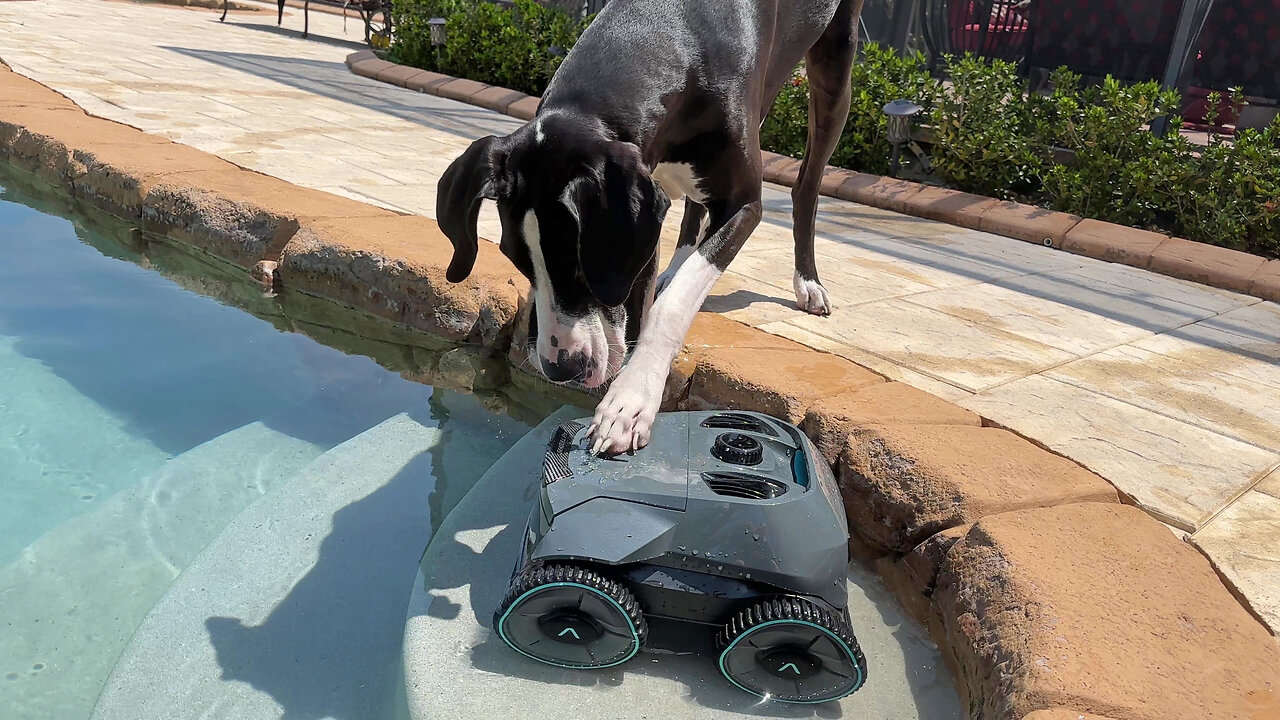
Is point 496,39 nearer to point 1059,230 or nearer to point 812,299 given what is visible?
point 1059,230

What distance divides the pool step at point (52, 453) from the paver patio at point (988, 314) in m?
1.70

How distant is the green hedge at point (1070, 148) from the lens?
527cm

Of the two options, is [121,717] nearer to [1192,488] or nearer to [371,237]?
[371,237]

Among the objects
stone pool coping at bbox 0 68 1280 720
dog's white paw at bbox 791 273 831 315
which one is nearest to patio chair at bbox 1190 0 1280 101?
dog's white paw at bbox 791 273 831 315

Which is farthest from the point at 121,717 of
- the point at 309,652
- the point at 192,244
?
the point at 192,244

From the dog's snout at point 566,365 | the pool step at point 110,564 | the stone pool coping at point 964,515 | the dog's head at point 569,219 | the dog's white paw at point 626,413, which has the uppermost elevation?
the dog's head at point 569,219

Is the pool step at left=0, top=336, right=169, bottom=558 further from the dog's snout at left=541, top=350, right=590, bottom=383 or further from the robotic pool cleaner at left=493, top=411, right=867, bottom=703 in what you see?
the robotic pool cleaner at left=493, top=411, right=867, bottom=703

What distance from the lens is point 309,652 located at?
1854 millimetres

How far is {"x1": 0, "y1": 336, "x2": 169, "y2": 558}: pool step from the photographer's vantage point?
7.79ft

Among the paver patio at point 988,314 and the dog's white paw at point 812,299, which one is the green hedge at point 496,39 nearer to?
the paver patio at point 988,314

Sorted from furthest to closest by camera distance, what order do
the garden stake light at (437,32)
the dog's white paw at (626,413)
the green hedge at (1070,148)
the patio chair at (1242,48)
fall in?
the garden stake light at (437,32), the patio chair at (1242,48), the green hedge at (1070,148), the dog's white paw at (626,413)

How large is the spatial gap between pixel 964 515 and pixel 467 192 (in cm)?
128

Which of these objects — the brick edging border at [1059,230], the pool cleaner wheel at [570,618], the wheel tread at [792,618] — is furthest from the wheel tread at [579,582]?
the brick edging border at [1059,230]

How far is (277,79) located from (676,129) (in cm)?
744
